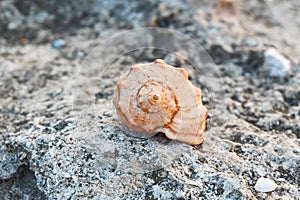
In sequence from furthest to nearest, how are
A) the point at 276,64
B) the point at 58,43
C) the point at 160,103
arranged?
the point at 58,43 → the point at 276,64 → the point at 160,103

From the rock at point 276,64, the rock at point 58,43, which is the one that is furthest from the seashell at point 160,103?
the rock at point 58,43

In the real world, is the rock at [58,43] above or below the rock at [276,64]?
below

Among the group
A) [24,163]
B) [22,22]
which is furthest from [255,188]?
[22,22]

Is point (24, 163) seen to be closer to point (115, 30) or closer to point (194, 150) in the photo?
point (194, 150)

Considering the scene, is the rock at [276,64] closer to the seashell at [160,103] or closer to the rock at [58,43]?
the seashell at [160,103]

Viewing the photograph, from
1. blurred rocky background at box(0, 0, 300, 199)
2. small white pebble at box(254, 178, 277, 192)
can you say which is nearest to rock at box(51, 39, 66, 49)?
blurred rocky background at box(0, 0, 300, 199)

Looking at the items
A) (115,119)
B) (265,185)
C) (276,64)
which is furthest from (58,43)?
(265,185)

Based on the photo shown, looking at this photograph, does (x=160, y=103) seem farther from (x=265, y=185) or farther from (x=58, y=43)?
(x=58, y=43)
